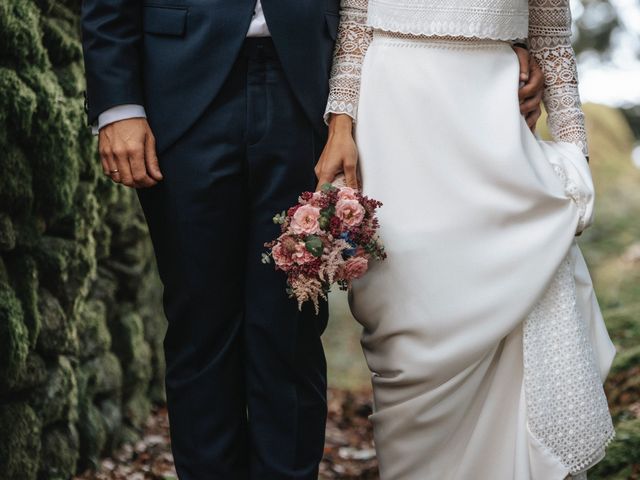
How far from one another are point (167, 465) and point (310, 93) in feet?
7.52

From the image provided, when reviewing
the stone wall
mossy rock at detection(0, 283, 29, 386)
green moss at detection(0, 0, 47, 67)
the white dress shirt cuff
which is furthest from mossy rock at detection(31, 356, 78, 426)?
the white dress shirt cuff

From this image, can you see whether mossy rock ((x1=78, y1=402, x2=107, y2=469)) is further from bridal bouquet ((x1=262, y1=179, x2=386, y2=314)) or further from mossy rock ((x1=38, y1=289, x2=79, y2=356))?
bridal bouquet ((x1=262, y1=179, x2=386, y2=314))

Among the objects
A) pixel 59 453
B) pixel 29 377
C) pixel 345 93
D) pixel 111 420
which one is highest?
pixel 345 93

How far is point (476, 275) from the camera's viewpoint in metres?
2.61

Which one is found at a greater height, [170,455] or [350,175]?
[350,175]

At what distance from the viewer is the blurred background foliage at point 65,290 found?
321 centimetres

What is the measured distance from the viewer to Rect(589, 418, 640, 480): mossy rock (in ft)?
11.8

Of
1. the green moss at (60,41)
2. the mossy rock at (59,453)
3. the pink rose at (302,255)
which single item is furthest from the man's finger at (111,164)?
the mossy rock at (59,453)

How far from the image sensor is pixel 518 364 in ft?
8.62

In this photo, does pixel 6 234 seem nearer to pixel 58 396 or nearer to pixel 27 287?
pixel 27 287

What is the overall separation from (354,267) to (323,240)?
0.13m

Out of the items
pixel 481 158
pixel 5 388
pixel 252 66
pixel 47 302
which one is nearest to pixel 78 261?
pixel 47 302

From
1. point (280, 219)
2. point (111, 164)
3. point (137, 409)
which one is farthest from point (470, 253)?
point (137, 409)

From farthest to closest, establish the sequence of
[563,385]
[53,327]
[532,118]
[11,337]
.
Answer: [53,327], [11,337], [532,118], [563,385]
